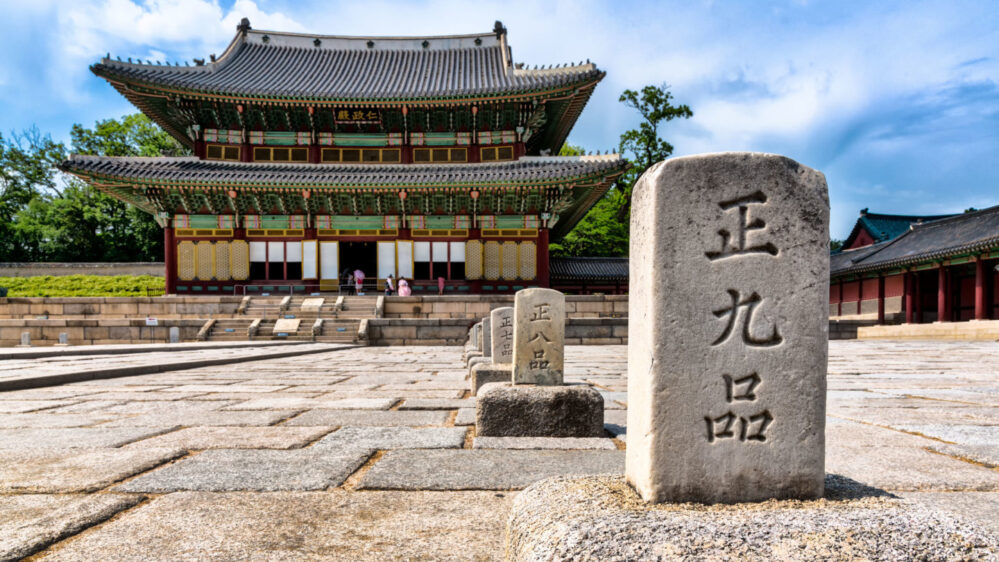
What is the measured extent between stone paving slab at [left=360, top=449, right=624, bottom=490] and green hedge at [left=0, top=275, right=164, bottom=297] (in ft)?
90.7

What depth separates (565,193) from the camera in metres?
20.1

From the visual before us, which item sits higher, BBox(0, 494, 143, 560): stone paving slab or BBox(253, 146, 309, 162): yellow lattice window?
BBox(253, 146, 309, 162): yellow lattice window

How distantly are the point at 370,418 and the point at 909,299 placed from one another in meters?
24.7

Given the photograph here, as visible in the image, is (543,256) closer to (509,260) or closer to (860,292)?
(509,260)

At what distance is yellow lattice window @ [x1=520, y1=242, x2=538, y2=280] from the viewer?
2095 centimetres

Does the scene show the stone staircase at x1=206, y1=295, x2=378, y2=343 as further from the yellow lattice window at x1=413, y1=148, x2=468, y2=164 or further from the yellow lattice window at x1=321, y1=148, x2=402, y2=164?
the yellow lattice window at x1=413, y1=148, x2=468, y2=164

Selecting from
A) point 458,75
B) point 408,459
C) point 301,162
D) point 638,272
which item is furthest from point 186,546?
point 458,75

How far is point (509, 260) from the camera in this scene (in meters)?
21.1

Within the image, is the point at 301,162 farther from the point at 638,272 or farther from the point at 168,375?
the point at 638,272

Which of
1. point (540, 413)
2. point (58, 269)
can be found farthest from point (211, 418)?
point (58, 269)

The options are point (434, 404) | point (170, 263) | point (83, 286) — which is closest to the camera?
point (434, 404)

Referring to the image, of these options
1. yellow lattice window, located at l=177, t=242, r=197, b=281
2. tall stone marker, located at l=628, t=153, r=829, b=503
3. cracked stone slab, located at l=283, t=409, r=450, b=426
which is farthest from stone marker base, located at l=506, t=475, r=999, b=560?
yellow lattice window, located at l=177, t=242, r=197, b=281

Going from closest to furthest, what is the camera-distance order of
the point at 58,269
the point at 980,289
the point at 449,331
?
1. the point at 449,331
2. the point at 980,289
3. the point at 58,269

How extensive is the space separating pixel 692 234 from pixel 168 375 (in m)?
7.49
